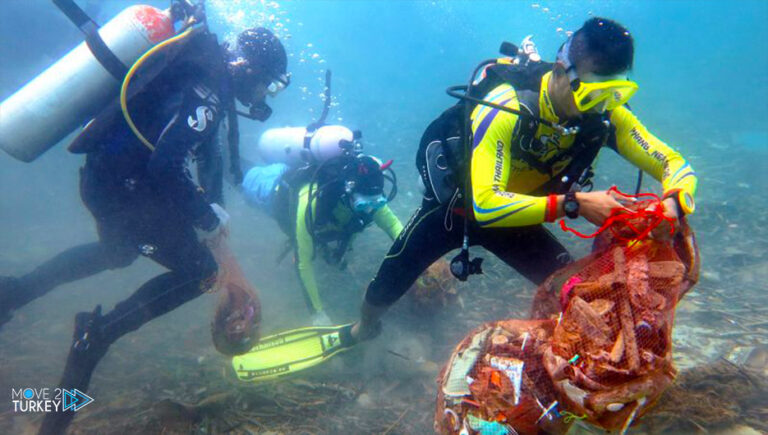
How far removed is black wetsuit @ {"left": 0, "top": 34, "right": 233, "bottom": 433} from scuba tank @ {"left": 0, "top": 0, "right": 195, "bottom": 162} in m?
0.56

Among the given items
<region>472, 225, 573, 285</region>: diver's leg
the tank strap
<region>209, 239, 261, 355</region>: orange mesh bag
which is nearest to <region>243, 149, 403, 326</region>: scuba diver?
<region>209, 239, 261, 355</region>: orange mesh bag

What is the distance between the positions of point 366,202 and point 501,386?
137 inches

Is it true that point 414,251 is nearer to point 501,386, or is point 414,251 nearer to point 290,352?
point 501,386

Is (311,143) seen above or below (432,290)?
above

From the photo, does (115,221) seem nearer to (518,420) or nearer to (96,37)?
(96,37)

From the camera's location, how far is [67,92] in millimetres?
3711

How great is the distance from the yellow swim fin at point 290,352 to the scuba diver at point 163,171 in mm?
1108

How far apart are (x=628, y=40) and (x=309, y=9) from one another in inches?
3707

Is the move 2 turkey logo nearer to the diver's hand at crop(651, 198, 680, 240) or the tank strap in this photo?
the tank strap

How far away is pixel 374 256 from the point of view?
27.6 ft

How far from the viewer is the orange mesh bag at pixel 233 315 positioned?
428cm

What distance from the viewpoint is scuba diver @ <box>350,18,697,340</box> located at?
2.34 metres

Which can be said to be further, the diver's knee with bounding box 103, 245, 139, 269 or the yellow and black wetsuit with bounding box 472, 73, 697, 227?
the diver's knee with bounding box 103, 245, 139, 269

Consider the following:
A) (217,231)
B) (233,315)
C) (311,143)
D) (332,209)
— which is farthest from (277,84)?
(233,315)
